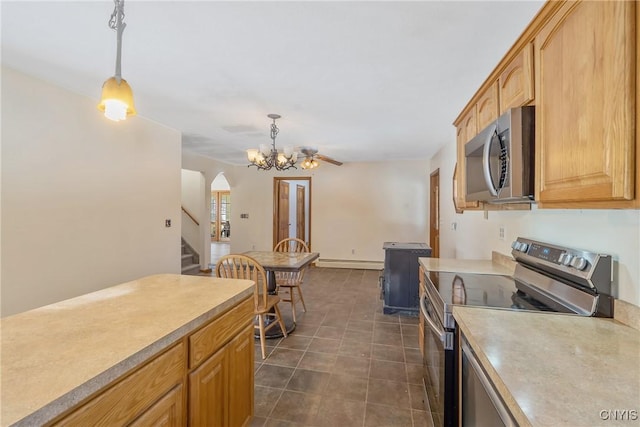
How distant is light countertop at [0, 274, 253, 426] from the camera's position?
69 cm

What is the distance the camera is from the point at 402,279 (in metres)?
3.56

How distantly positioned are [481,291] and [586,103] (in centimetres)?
101

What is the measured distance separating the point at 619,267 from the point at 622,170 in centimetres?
58

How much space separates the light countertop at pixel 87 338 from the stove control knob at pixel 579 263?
157cm

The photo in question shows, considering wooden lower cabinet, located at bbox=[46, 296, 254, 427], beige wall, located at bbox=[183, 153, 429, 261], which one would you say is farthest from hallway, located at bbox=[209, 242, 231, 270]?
wooden lower cabinet, located at bbox=[46, 296, 254, 427]

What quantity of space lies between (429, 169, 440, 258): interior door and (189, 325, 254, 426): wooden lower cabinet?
4115 millimetres

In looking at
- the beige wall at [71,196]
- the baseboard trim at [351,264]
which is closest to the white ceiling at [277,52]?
the beige wall at [71,196]

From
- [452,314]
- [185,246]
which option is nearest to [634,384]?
[452,314]

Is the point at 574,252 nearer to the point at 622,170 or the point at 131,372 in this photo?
the point at 622,170

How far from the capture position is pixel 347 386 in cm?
217

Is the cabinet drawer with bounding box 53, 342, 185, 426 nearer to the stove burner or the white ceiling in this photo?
the stove burner

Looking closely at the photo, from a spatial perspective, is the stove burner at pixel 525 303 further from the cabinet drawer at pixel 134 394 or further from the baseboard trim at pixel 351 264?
the baseboard trim at pixel 351 264

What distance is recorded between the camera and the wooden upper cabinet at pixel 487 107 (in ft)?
5.80

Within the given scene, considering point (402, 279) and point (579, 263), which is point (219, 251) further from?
point (579, 263)
